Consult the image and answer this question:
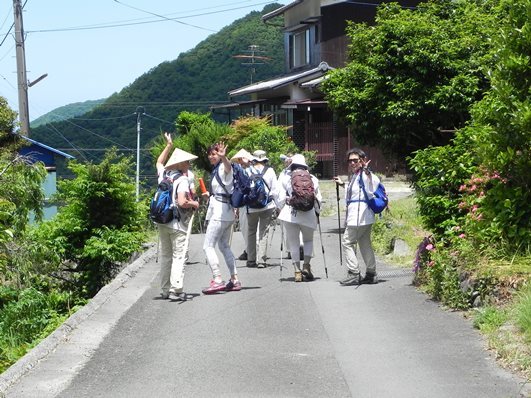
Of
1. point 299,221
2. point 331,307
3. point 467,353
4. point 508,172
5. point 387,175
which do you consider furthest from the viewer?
point 387,175

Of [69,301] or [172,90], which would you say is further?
[172,90]

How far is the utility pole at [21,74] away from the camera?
3084 cm

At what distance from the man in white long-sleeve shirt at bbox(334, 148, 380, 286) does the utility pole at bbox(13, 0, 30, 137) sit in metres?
20.3

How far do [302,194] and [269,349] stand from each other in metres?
4.46

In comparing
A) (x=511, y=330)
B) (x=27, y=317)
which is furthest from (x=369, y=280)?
(x=27, y=317)

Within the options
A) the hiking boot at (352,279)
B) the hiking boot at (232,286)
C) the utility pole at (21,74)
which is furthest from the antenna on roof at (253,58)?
the hiking boot at (232,286)

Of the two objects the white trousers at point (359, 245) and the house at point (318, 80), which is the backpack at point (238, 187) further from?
the house at point (318, 80)

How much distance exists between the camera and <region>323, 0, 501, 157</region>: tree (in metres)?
18.4

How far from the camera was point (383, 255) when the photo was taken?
16719 mm

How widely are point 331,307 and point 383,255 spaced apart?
565cm

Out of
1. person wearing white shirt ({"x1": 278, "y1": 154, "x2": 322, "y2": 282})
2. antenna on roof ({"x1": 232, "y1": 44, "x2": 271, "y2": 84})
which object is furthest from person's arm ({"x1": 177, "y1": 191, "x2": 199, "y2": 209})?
antenna on roof ({"x1": 232, "y1": 44, "x2": 271, "y2": 84})

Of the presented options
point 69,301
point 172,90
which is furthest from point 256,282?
point 172,90

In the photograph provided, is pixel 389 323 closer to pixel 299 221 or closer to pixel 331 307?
pixel 331 307

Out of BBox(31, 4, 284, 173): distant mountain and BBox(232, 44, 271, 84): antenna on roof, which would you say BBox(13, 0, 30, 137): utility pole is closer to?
BBox(232, 44, 271, 84): antenna on roof
